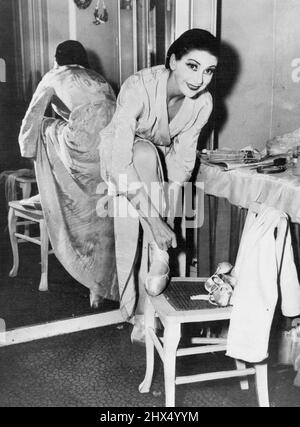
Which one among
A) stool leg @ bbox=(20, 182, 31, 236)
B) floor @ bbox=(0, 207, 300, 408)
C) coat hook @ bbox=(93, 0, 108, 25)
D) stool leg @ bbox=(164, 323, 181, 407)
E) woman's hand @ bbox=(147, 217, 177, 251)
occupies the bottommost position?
floor @ bbox=(0, 207, 300, 408)

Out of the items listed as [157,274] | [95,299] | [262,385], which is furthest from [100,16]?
[262,385]

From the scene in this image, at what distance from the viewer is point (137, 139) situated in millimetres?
1838

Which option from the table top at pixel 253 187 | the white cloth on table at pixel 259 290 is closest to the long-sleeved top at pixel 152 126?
the table top at pixel 253 187

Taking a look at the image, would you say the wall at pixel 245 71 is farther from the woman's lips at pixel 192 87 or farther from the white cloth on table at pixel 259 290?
the white cloth on table at pixel 259 290

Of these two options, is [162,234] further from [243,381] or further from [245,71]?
[245,71]

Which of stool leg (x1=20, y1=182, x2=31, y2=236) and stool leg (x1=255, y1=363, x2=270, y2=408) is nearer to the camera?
stool leg (x1=255, y1=363, x2=270, y2=408)

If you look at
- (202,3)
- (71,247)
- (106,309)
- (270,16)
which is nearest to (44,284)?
(71,247)

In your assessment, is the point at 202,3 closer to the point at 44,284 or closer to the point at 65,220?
the point at 65,220

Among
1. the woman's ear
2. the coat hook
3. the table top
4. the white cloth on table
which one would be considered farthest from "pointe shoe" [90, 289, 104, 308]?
the coat hook

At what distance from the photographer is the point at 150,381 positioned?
5.64ft

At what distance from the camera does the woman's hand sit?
1.72 meters

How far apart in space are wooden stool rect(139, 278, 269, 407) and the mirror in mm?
567

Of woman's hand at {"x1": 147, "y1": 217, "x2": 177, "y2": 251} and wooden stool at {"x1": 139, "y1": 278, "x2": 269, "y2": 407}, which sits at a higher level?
woman's hand at {"x1": 147, "y1": 217, "x2": 177, "y2": 251}

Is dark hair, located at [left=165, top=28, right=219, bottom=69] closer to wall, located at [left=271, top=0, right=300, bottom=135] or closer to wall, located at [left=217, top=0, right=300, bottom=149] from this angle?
wall, located at [left=217, top=0, right=300, bottom=149]
